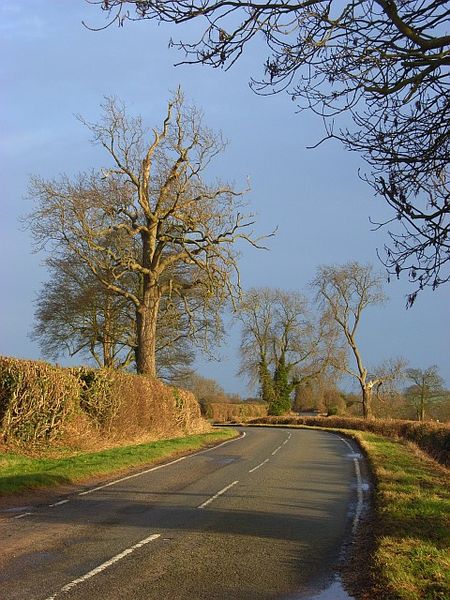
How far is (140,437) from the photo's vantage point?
26.5 m

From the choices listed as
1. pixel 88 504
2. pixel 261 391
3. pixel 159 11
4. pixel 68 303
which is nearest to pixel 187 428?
pixel 68 303

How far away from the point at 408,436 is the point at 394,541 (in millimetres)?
28824

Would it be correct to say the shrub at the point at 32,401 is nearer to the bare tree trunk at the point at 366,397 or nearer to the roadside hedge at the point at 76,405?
the roadside hedge at the point at 76,405

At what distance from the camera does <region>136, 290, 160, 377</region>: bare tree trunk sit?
108ft

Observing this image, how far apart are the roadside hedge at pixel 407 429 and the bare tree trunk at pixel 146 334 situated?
13.3 meters

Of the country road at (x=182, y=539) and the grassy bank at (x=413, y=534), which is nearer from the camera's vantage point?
the grassy bank at (x=413, y=534)

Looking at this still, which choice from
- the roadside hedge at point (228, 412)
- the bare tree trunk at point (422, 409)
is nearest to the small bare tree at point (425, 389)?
the bare tree trunk at point (422, 409)

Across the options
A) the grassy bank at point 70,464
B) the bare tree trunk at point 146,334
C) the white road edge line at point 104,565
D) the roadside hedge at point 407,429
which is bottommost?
the white road edge line at point 104,565

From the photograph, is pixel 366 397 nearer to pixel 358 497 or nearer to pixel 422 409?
pixel 422 409

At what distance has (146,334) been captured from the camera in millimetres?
33406

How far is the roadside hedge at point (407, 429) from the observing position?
2691cm

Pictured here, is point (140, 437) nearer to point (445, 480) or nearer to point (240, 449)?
point (240, 449)

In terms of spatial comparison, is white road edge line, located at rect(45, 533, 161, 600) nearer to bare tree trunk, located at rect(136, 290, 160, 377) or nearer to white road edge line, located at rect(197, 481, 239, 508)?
white road edge line, located at rect(197, 481, 239, 508)

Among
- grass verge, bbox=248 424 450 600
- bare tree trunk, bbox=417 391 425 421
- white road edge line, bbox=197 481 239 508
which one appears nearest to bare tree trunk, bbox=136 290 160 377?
white road edge line, bbox=197 481 239 508
